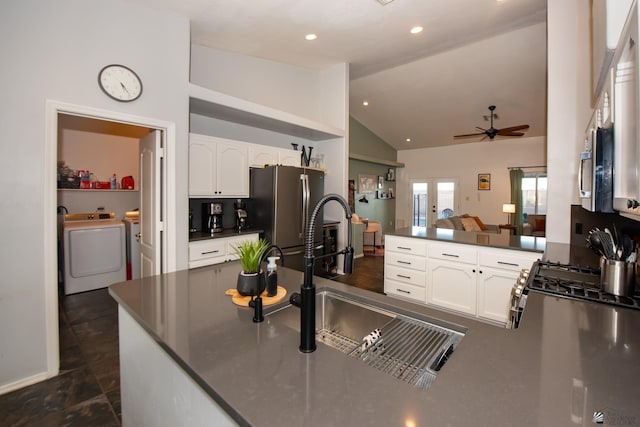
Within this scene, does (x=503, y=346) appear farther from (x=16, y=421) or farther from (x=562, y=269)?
(x=16, y=421)

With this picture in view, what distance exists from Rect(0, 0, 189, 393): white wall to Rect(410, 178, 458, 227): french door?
777 centimetres

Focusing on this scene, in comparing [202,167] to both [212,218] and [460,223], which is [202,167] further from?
[460,223]

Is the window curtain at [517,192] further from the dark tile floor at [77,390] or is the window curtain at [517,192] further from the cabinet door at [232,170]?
the dark tile floor at [77,390]

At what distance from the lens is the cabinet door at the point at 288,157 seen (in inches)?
161

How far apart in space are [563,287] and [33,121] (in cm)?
329

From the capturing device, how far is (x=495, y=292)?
103 inches

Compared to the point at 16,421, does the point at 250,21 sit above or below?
above

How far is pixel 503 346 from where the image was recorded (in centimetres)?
88

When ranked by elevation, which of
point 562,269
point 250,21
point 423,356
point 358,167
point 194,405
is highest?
point 250,21

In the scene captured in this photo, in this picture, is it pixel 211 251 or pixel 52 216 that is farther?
pixel 211 251

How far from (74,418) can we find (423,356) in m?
2.10

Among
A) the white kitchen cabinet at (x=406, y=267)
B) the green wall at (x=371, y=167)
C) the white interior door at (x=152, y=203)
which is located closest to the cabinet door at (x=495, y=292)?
the white kitchen cabinet at (x=406, y=267)

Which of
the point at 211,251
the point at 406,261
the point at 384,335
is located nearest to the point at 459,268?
the point at 406,261

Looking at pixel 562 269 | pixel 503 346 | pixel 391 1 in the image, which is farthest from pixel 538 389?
pixel 391 1
